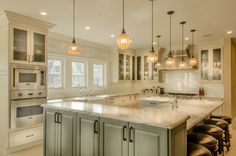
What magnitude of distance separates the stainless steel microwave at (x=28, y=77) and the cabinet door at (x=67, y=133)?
157cm

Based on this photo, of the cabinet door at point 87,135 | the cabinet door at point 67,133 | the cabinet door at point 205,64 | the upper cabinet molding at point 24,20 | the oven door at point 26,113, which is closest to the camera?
the cabinet door at point 87,135

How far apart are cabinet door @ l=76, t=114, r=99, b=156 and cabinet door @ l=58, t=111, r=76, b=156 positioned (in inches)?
4.1

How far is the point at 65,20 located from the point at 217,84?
5032 mm

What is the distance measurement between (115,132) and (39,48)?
297 cm

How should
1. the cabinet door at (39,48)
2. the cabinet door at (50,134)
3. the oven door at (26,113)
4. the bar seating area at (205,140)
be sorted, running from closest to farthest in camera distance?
the bar seating area at (205,140) → the cabinet door at (50,134) → the oven door at (26,113) → the cabinet door at (39,48)

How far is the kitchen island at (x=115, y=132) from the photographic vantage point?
1697mm

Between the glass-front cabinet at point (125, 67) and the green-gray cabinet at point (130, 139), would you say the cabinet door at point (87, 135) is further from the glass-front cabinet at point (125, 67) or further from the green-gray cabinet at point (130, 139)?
the glass-front cabinet at point (125, 67)

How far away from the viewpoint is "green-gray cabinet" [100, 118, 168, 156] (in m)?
1.68

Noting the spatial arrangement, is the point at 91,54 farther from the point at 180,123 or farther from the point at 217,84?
the point at 180,123

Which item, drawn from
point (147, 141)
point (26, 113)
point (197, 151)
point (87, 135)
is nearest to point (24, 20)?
point (26, 113)

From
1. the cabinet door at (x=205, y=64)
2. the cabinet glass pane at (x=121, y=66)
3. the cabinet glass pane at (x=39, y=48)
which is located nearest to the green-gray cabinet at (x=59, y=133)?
the cabinet glass pane at (x=39, y=48)

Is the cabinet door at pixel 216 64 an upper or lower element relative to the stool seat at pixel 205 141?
upper

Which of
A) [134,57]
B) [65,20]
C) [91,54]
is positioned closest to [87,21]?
[65,20]

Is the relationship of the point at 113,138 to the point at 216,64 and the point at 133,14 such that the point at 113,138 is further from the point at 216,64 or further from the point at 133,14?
the point at 216,64
